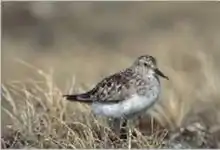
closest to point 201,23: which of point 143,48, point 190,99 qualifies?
point 143,48

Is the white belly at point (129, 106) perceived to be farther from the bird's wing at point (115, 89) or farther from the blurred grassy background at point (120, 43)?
the blurred grassy background at point (120, 43)

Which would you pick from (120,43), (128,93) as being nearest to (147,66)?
(128,93)

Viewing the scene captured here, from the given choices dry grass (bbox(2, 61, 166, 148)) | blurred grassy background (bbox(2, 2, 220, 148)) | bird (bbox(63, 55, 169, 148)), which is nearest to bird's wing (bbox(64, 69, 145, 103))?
bird (bbox(63, 55, 169, 148))

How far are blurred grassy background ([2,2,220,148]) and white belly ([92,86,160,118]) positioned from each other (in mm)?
1328

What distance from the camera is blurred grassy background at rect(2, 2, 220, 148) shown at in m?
8.82

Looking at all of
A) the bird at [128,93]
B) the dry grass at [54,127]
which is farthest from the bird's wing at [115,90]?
the dry grass at [54,127]

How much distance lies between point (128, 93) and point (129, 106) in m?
0.15

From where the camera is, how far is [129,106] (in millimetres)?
6414

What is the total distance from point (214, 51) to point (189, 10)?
99.5 inches

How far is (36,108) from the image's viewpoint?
7.45m

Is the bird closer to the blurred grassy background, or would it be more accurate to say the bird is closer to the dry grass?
the dry grass

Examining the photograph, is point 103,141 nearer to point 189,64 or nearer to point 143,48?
point 189,64

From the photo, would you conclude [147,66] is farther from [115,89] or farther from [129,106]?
[129,106]

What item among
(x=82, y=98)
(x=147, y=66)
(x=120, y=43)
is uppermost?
(x=120, y=43)
